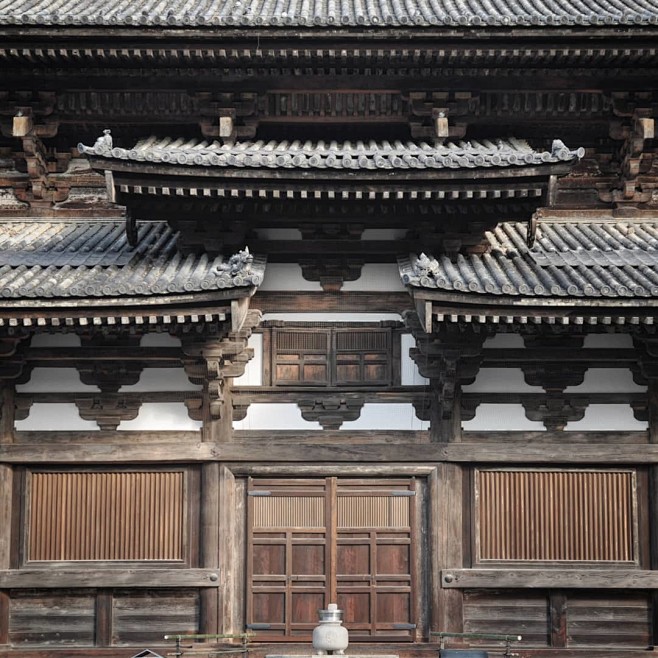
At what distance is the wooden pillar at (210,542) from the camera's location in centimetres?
1087

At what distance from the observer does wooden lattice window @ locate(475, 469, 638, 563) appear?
1109cm

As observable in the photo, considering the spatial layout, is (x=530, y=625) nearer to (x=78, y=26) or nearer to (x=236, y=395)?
(x=236, y=395)

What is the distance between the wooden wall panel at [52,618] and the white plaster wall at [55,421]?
6.04ft

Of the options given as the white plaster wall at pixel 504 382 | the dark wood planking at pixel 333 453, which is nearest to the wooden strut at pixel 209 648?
the dark wood planking at pixel 333 453

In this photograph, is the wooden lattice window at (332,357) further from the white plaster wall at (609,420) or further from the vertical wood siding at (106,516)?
the white plaster wall at (609,420)

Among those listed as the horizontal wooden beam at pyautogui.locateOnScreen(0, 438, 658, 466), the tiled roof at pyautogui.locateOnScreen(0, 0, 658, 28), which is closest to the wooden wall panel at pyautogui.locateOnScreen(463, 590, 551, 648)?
the horizontal wooden beam at pyautogui.locateOnScreen(0, 438, 658, 466)

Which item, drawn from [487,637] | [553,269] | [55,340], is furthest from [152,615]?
[553,269]

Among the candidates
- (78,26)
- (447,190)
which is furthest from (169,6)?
(447,190)

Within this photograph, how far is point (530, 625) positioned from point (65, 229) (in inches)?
295

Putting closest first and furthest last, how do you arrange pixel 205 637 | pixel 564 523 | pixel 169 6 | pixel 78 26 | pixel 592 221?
pixel 205 637
pixel 564 523
pixel 78 26
pixel 592 221
pixel 169 6

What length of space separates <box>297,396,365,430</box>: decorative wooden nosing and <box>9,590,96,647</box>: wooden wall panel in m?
3.21

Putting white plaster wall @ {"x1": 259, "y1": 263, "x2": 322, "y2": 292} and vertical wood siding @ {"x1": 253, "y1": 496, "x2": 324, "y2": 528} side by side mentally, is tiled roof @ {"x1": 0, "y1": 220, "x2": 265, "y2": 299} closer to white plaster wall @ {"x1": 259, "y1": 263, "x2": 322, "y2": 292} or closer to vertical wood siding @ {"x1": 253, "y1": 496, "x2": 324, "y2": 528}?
white plaster wall @ {"x1": 259, "y1": 263, "x2": 322, "y2": 292}

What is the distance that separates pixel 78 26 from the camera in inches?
468

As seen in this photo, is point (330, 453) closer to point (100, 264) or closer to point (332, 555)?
point (332, 555)
